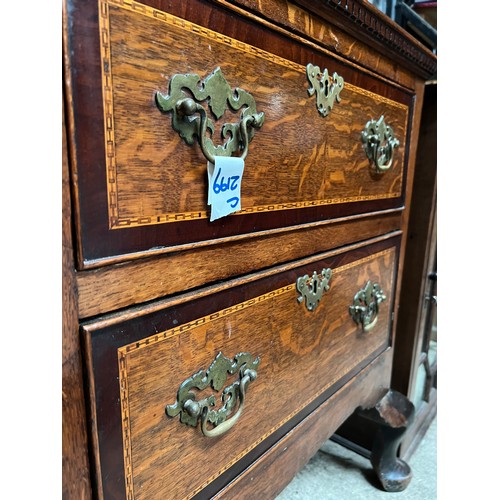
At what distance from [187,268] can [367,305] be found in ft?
1.37

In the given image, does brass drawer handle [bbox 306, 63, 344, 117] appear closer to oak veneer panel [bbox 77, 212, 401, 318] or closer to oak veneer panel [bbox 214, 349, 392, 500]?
oak veneer panel [bbox 77, 212, 401, 318]

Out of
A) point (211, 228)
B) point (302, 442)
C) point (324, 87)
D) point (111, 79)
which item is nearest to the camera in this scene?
point (111, 79)

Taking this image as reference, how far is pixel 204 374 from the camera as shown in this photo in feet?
1.40

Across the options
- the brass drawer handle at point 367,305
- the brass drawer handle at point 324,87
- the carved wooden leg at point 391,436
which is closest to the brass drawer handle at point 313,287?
the brass drawer handle at point 367,305

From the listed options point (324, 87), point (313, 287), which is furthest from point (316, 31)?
point (313, 287)

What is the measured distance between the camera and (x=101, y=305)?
333 millimetres

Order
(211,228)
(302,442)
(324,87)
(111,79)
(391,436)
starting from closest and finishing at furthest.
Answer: (111,79)
(211,228)
(324,87)
(302,442)
(391,436)

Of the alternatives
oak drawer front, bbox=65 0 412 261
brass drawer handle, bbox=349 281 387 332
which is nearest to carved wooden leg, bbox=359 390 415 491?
brass drawer handle, bbox=349 281 387 332

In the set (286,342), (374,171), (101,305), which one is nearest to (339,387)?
(286,342)

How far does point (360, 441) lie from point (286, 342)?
2.56ft

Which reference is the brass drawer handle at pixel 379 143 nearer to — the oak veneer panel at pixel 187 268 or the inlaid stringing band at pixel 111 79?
the oak veneer panel at pixel 187 268

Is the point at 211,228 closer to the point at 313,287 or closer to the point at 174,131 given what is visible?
the point at 174,131

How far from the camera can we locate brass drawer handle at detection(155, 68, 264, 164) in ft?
1.12

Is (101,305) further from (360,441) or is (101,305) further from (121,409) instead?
(360,441)
